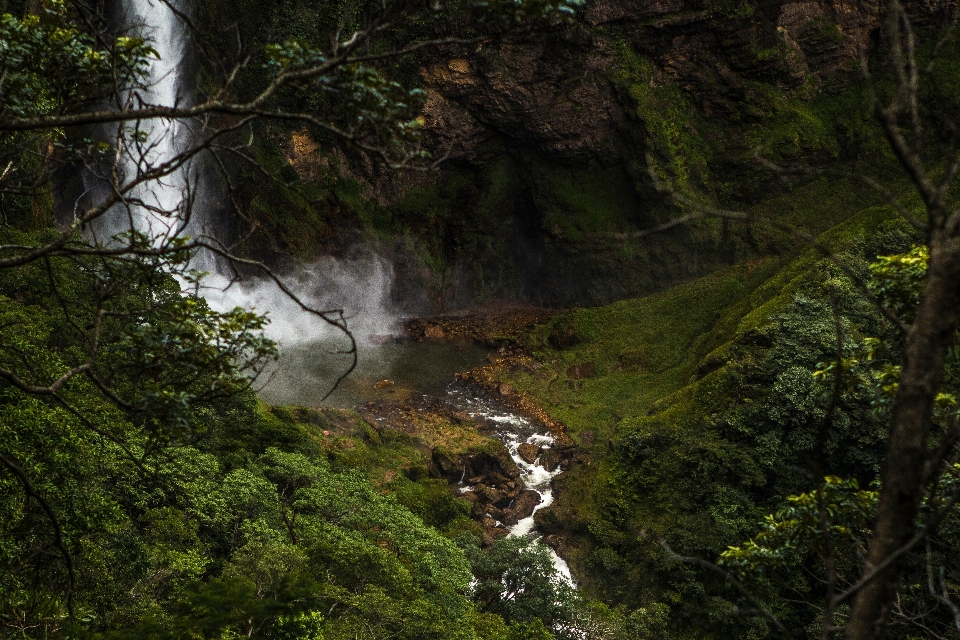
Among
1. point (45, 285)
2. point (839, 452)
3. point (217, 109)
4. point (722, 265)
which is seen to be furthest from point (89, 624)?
point (722, 265)

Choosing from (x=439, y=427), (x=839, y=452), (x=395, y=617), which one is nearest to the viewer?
(x=395, y=617)

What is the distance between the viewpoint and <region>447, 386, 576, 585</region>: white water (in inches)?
770

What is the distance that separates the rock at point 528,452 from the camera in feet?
74.8

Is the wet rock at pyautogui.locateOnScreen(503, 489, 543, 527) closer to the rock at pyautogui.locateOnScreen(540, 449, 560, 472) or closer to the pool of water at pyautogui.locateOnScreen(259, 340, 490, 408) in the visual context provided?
the rock at pyautogui.locateOnScreen(540, 449, 560, 472)

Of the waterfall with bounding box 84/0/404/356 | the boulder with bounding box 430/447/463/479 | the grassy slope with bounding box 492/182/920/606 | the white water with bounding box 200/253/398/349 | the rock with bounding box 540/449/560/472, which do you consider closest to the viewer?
the grassy slope with bounding box 492/182/920/606

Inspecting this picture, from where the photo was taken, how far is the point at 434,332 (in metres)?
30.6

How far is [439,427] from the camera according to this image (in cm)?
2412

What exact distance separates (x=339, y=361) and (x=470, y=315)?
7.37 m

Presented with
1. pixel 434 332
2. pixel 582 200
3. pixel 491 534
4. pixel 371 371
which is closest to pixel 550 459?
pixel 491 534

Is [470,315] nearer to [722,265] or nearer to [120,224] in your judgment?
[722,265]

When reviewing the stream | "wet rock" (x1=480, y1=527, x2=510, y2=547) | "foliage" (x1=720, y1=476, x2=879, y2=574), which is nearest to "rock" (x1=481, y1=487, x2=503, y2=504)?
the stream

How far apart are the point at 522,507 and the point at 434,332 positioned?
1178cm

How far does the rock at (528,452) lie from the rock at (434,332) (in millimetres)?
8498

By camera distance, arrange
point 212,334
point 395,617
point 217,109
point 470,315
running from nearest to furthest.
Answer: point 217,109
point 212,334
point 395,617
point 470,315
